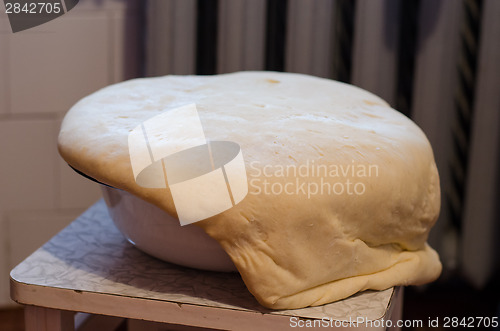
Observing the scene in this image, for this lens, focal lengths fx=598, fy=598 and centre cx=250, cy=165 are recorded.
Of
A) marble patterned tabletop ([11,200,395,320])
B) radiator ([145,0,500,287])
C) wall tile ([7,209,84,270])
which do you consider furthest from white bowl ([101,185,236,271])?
wall tile ([7,209,84,270])

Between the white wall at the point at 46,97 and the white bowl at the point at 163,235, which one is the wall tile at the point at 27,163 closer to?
the white wall at the point at 46,97

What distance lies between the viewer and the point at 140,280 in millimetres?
646

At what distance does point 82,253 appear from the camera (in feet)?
2.33

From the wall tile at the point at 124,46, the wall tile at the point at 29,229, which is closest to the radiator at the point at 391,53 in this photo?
the wall tile at the point at 124,46

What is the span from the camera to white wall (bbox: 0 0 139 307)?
135cm

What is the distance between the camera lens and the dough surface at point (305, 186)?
1.86 ft

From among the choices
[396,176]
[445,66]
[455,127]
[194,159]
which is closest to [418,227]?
[396,176]

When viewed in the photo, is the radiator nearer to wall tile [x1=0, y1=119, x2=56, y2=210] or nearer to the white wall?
the white wall

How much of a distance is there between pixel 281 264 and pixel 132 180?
0.16m

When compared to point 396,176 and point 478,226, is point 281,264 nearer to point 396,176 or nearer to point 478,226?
point 396,176

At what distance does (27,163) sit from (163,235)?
891 millimetres

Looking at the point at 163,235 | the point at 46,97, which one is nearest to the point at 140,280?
the point at 163,235

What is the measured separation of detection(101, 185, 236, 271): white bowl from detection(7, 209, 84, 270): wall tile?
0.83m

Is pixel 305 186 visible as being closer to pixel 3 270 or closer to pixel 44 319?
pixel 44 319
